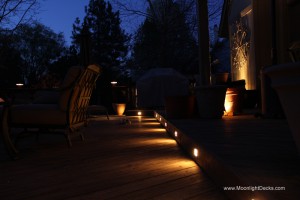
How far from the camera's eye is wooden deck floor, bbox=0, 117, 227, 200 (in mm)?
1688

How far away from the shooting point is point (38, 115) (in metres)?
3.24

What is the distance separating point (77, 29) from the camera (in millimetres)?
25391

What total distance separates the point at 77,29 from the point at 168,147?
931 inches

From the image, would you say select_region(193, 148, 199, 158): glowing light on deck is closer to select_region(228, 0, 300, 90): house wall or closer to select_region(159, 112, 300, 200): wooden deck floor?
select_region(159, 112, 300, 200): wooden deck floor

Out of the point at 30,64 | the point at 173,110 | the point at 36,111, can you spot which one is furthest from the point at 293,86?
the point at 30,64

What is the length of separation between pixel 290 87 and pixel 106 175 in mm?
1269

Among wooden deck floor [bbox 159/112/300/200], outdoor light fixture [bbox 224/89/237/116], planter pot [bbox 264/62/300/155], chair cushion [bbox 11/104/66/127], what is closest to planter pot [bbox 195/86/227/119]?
outdoor light fixture [bbox 224/89/237/116]

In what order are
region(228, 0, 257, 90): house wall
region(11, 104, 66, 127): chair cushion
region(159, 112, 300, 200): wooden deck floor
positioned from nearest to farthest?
1. region(159, 112, 300, 200): wooden deck floor
2. region(11, 104, 66, 127): chair cushion
3. region(228, 0, 257, 90): house wall

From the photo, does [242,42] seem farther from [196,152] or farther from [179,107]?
[196,152]

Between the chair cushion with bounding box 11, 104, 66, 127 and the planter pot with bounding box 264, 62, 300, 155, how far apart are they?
2.34m

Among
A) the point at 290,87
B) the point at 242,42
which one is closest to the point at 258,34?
the point at 242,42

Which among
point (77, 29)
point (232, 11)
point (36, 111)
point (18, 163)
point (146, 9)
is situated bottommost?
point (18, 163)

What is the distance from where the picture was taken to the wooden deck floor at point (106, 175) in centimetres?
169

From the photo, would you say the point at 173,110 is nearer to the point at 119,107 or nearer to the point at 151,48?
the point at 119,107
